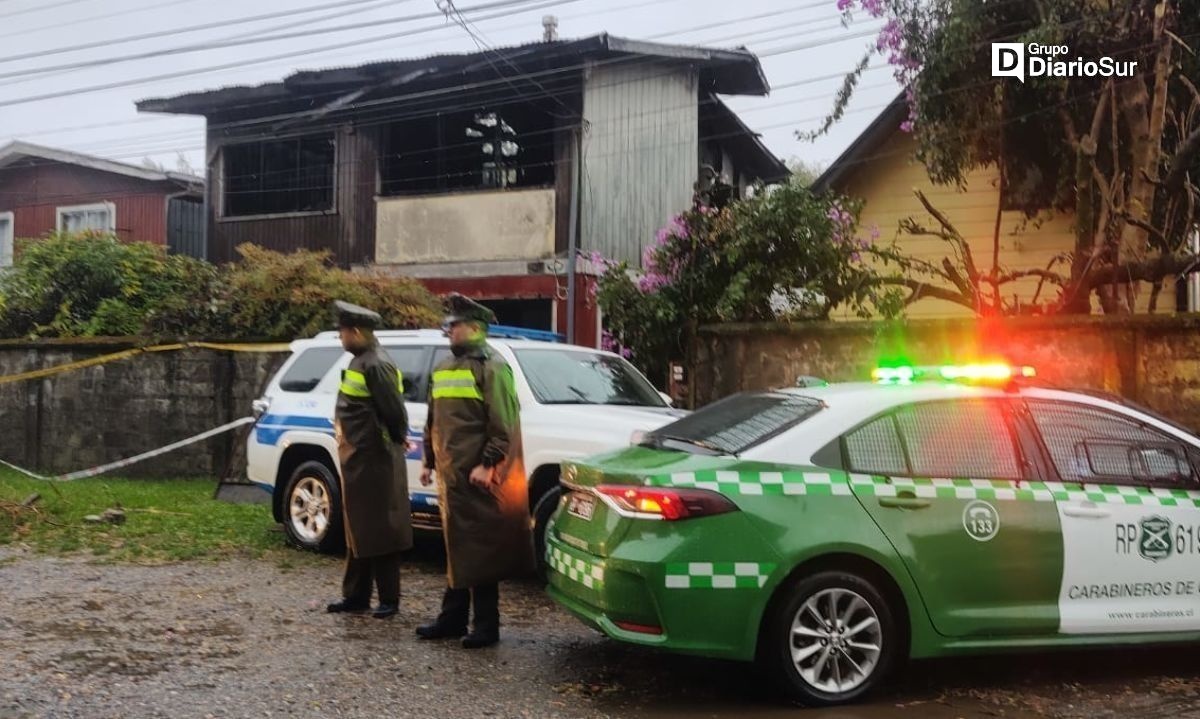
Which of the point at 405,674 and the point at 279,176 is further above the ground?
the point at 279,176

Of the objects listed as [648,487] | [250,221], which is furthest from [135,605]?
[250,221]

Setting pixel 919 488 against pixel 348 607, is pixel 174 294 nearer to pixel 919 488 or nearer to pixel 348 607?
pixel 348 607

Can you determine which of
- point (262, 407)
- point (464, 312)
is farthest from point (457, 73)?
point (464, 312)

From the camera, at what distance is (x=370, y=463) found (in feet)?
21.1

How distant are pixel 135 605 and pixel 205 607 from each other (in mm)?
433

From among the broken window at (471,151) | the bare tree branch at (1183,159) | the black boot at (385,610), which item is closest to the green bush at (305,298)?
the broken window at (471,151)

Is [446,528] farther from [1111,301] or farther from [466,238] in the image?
[466,238]

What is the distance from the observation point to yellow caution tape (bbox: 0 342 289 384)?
42.9ft

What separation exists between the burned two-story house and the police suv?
8.89m

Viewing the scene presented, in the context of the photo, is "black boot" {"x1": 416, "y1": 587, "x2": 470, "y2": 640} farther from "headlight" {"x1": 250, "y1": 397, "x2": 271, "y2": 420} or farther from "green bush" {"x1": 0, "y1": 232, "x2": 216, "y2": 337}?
"green bush" {"x1": 0, "y1": 232, "x2": 216, "y2": 337}

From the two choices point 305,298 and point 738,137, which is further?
point 738,137

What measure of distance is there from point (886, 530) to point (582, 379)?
11.7 feet

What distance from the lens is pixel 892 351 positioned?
937 centimetres

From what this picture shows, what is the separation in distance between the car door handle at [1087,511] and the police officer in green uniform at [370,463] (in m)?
3.63
